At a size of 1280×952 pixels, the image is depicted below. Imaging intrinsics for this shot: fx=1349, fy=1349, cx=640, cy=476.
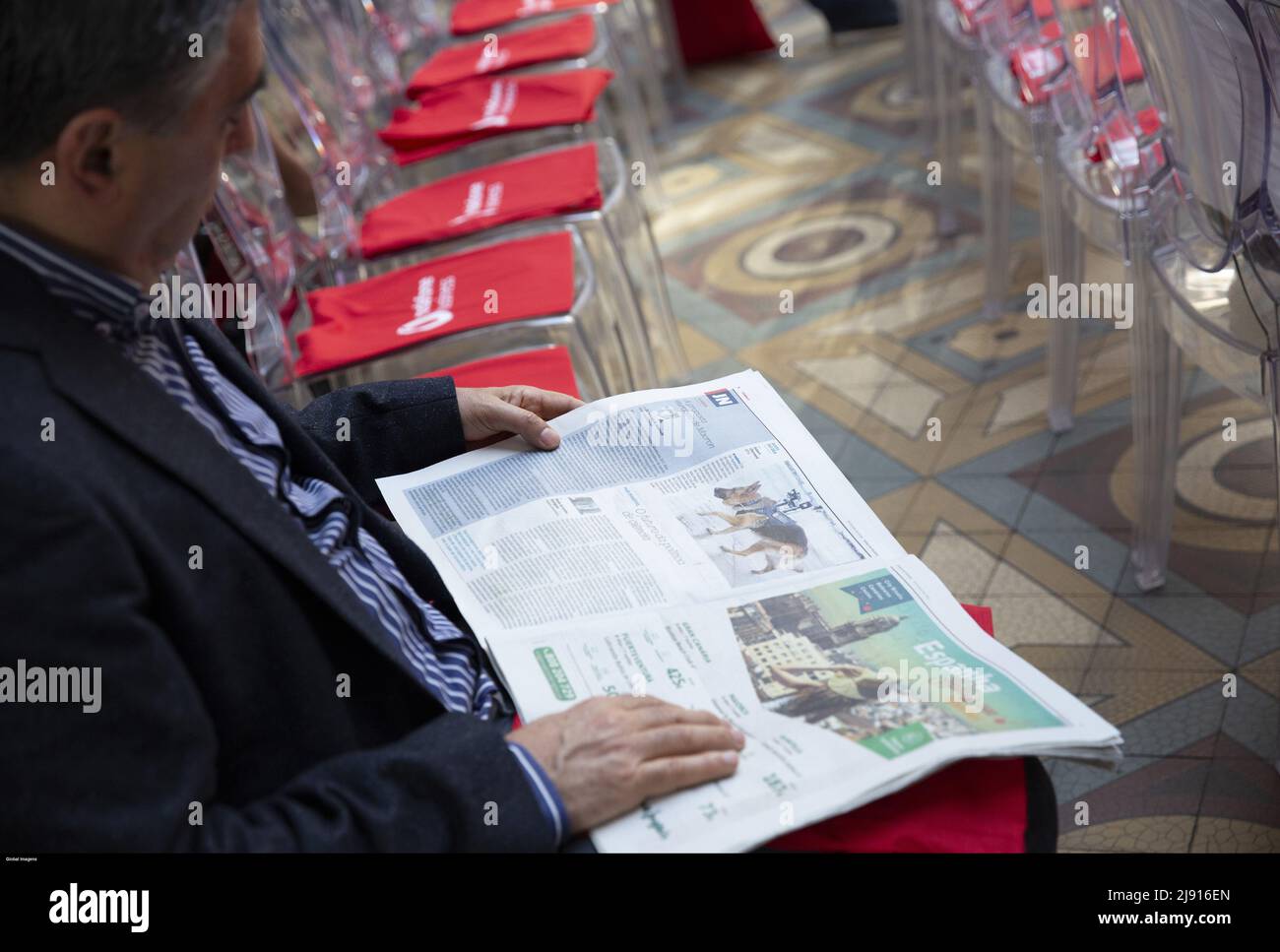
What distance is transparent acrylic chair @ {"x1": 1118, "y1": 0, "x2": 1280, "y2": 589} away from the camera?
1338 mm

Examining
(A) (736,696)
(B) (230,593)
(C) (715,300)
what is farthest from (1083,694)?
(C) (715,300)

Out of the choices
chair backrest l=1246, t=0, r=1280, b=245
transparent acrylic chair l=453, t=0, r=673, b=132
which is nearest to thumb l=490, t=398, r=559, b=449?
chair backrest l=1246, t=0, r=1280, b=245

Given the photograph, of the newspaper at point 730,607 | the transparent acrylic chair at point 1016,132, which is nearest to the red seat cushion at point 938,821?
the newspaper at point 730,607

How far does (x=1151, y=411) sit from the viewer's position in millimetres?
1762

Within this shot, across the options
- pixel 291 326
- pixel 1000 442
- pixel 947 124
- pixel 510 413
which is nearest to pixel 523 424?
pixel 510 413

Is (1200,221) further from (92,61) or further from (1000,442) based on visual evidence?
(92,61)

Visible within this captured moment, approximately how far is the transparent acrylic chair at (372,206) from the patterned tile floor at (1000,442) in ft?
1.31

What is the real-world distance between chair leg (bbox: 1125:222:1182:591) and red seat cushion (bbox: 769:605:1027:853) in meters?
0.99

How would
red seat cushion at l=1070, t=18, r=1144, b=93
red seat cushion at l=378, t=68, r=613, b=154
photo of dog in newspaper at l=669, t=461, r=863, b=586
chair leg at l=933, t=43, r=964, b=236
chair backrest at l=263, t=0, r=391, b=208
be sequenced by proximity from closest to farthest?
1. photo of dog in newspaper at l=669, t=461, r=863, b=586
2. red seat cushion at l=1070, t=18, r=1144, b=93
3. chair backrest at l=263, t=0, r=391, b=208
4. red seat cushion at l=378, t=68, r=613, b=154
5. chair leg at l=933, t=43, r=964, b=236

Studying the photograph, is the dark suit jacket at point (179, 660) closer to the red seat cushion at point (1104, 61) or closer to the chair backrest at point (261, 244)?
the chair backrest at point (261, 244)

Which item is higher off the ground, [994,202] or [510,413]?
[510,413]

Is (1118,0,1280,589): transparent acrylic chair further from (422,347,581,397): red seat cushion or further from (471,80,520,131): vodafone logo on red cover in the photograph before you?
(471,80,520,131): vodafone logo on red cover

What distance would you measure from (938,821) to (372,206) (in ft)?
5.96
